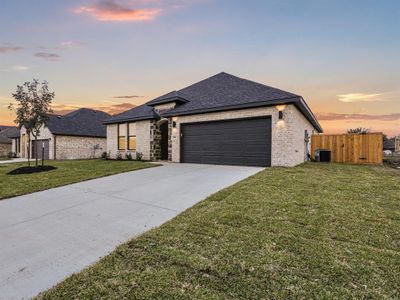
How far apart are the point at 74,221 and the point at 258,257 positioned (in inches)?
139

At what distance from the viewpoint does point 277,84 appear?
17.0 meters

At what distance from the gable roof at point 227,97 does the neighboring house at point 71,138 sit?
345 inches

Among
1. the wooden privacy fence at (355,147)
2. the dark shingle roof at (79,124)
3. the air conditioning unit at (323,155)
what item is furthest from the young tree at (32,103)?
the wooden privacy fence at (355,147)

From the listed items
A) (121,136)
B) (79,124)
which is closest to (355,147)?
(121,136)

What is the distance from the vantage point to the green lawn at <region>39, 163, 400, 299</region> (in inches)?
Answer: 87.4

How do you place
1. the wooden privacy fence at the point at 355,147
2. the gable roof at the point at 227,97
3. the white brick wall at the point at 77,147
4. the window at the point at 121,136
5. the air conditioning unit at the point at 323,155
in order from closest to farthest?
the gable roof at the point at 227,97 < the wooden privacy fence at the point at 355,147 < the air conditioning unit at the point at 323,155 < the window at the point at 121,136 < the white brick wall at the point at 77,147

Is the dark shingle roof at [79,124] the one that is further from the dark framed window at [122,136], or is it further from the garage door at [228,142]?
the garage door at [228,142]

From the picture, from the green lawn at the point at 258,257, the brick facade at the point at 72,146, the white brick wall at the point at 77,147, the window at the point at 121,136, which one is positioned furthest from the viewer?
the white brick wall at the point at 77,147

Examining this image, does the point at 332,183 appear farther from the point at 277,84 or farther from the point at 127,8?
the point at 277,84

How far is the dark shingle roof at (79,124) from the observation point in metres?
22.8

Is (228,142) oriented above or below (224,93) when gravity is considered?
below

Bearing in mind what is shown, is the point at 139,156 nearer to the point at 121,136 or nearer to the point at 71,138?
the point at 121,136

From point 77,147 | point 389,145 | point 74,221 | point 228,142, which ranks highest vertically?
point 228,142

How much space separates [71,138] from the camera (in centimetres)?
2330
